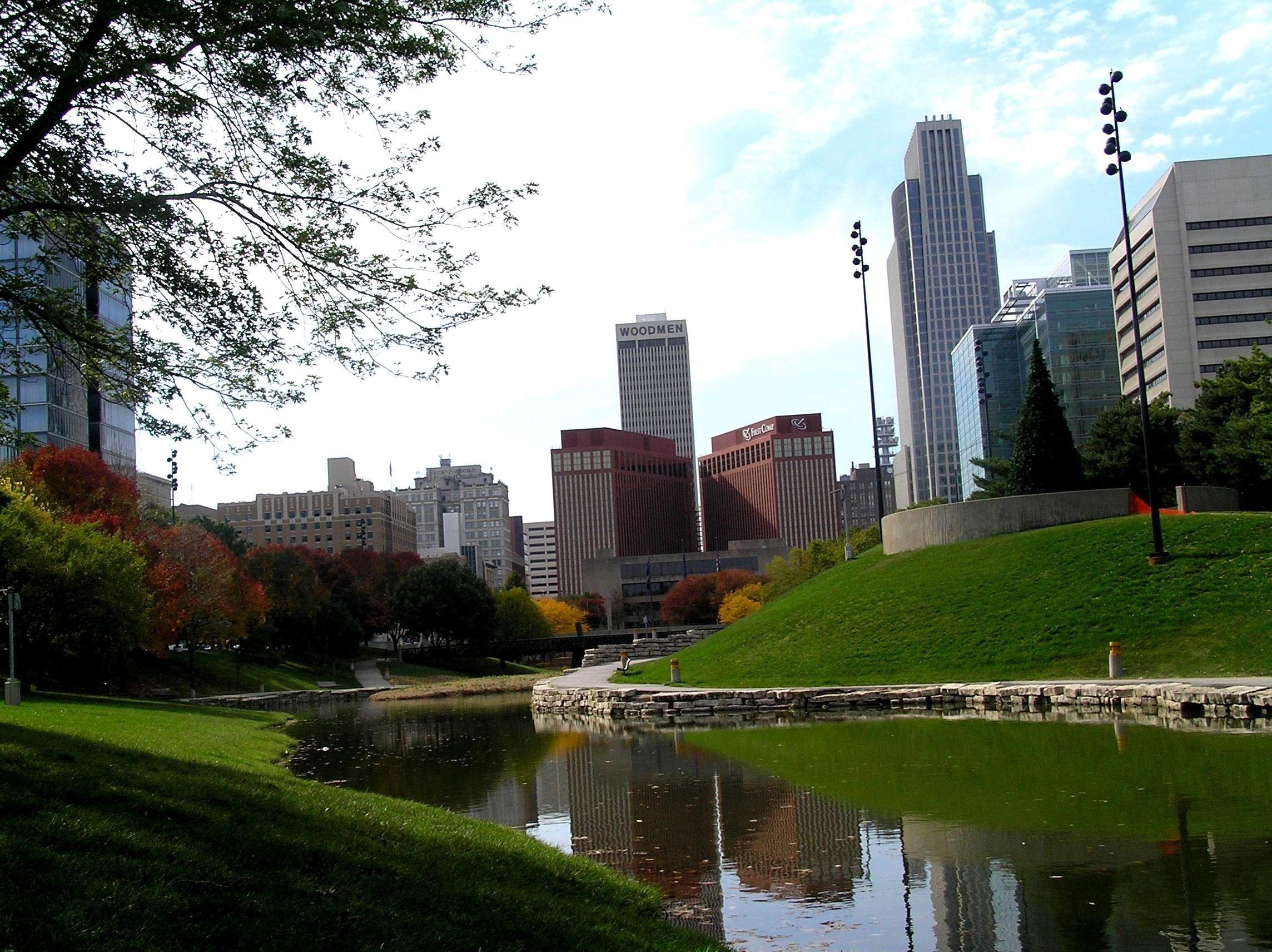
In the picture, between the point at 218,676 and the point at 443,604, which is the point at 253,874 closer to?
the point at 218,676

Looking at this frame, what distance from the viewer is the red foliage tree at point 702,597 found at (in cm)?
12425

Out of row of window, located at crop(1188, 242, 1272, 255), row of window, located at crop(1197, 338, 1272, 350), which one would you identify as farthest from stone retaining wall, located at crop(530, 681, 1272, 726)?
row of window, located at crop(1188, 242, 1272, 255)

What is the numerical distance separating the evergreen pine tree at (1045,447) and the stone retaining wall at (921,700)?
49.7 feet

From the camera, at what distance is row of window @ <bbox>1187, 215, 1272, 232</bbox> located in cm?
10388

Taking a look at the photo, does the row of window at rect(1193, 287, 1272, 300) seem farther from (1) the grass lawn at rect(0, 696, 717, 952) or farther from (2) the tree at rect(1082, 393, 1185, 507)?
(1) the grass lawn at rect(0, 696, 717, 952)

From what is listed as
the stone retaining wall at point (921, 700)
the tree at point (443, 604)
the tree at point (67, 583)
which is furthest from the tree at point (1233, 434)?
the tree at point (443, 604)

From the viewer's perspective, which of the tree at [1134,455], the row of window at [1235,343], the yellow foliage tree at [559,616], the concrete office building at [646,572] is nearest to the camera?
the tree at [1134,455]

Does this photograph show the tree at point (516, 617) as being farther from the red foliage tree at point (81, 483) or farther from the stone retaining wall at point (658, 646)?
the red foliage tree at point (81, 483)

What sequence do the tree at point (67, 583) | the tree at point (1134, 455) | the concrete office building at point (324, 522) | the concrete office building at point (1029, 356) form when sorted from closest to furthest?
the tree at point (67, 583) → the tree at point (1134, 455) → the concrete office building at point (1029, 356) → the concrete office building at point (324, 522)

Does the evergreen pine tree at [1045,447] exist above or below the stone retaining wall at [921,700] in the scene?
above

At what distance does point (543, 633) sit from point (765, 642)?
8923 centimetres

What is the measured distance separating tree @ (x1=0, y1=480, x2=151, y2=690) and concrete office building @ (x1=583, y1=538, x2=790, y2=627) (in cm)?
13468

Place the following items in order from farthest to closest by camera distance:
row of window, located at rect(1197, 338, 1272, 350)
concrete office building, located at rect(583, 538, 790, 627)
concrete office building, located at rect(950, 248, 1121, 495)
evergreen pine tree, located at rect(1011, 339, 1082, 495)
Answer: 1. concrete office building, located at rect(583, 538, 790, 627)
2. concrete office building, located at rect(950, 248, 1121, 495)
3. row of window, located at rect(1197, 338, 1272, 350)
4. evergreen pine tree, located at rect(1011, 339, 1082, 495)

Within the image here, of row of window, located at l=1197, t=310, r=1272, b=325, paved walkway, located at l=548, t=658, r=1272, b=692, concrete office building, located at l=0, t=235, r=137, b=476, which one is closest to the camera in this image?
concrete office building, located at l=0, t=235, r=137, b=476
